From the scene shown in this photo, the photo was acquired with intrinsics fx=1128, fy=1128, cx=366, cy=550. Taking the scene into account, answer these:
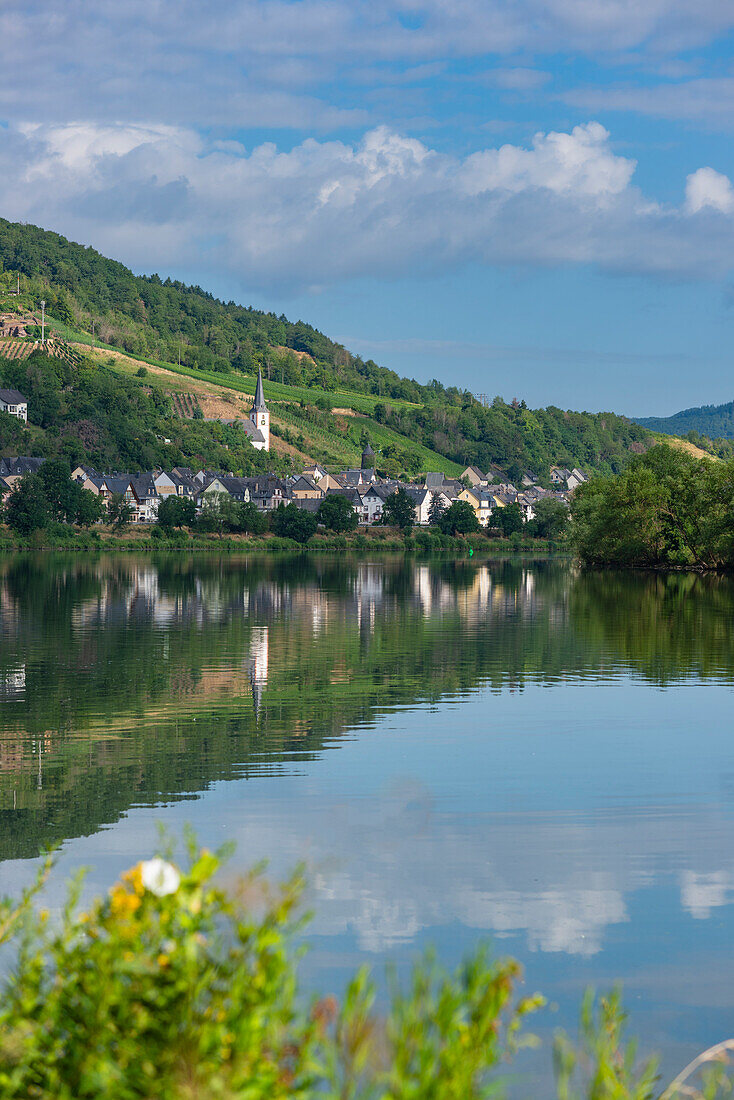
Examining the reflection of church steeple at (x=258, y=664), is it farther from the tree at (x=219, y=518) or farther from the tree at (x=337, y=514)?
the tree at (x=337, y=514)

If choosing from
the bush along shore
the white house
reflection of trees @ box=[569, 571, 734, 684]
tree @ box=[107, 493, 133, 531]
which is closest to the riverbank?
tree @ box=[107, 493, 133, 531]

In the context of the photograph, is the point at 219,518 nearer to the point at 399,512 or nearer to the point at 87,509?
the point at 87,509

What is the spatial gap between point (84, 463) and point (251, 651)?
494 ft

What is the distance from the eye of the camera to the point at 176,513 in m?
144

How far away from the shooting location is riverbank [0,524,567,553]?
127500 mm

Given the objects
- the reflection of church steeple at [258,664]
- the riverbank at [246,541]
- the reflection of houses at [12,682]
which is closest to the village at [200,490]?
the riverbank at [246,541]

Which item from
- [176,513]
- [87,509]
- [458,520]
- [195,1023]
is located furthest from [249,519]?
[195,1023]

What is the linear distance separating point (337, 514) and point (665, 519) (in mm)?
72609

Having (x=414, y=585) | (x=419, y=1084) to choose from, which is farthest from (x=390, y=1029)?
(x=414, y=585)

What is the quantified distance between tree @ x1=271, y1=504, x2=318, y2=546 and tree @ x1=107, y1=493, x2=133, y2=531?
64.4 ft

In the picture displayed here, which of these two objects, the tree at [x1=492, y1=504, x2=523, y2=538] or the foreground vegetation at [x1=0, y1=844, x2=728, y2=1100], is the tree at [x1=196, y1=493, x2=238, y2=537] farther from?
the foreground vegetation at [x1=0, y1=844, x2=728, y2=1100]

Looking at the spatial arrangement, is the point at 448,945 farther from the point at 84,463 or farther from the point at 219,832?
the point at 84,463

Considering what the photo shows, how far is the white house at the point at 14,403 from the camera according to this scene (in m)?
183

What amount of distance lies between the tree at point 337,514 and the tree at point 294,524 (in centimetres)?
593
